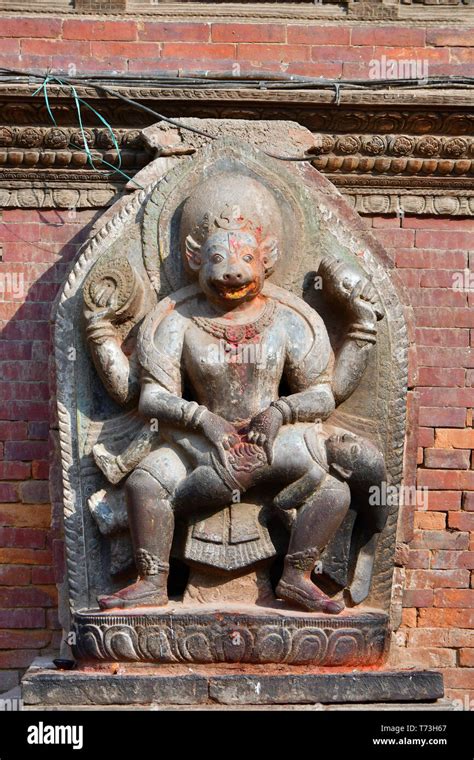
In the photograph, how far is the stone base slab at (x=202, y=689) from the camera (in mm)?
7250

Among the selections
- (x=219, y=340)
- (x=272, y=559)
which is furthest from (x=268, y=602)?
(x=219, y=340)

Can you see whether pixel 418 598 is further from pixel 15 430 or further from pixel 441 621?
pixel 15 430

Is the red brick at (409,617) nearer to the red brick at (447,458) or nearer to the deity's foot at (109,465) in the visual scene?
the red brick at (447,458)

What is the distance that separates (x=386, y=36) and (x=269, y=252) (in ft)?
5.19

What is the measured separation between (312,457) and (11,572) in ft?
5.93

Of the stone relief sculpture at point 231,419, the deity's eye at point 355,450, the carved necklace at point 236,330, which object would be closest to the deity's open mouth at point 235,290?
the stone relief sculpture at point 231,419

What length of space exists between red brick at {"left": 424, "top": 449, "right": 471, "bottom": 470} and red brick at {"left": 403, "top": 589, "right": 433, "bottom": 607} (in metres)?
0.66

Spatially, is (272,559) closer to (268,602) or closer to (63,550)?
(268,602)

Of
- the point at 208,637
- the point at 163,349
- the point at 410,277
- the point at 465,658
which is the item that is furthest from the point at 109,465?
the point at 465,658

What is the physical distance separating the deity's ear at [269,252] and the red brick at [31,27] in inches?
70.3

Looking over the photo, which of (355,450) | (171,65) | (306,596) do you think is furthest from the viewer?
(171,65)

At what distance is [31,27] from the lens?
8531 millimetres

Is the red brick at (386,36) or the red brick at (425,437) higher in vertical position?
the red brick at (386,36)

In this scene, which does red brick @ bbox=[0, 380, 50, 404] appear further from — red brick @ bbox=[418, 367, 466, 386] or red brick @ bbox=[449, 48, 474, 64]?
red brick @ bbox=[449, 48, 474, 64]
